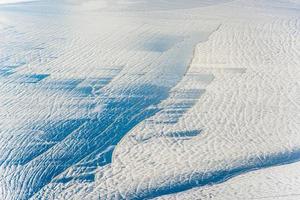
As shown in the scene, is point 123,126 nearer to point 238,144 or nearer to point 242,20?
point 238,144

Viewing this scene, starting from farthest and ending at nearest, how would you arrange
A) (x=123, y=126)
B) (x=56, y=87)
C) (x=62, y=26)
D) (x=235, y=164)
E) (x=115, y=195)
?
(x=62, y=26) → (x=56, y=87) → (x=123, y=126) → (x=235, y=164) → (x=115, y=195)

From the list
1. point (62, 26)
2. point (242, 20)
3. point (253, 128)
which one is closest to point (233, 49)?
point (242, 20)

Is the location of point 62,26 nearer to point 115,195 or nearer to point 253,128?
point 253,128

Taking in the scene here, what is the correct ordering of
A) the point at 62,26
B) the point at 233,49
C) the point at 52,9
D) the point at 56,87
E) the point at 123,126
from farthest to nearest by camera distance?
the point at 52,9 → the point at 62,26 → the point at 233,49 → the point at 56,87 → the point at 123,126

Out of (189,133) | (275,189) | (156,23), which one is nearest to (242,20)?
(156,23)

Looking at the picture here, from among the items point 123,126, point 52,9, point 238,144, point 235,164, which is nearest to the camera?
point 235,164

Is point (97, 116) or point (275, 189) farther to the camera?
point (97, 116)
